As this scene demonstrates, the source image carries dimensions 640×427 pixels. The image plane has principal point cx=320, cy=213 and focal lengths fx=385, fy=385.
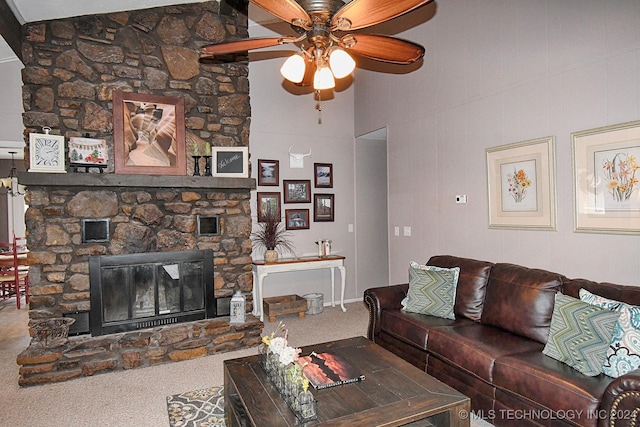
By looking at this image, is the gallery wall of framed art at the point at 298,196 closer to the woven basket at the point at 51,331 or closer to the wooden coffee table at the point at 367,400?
the woven basket at the point at 51,331

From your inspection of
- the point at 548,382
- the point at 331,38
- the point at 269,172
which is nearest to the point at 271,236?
the point at 269,172

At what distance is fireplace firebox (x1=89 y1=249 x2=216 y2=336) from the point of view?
3.68 meters

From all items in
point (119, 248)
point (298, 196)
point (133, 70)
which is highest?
point (133, 70)

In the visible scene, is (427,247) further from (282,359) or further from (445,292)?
(282,359)

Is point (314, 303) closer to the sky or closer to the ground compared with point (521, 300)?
closer to the ground

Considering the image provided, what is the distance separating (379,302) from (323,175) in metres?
2.58

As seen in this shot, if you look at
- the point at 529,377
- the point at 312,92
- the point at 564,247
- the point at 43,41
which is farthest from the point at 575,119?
the point at 43,41

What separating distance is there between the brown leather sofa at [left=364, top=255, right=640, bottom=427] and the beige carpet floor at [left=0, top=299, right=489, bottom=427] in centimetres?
37

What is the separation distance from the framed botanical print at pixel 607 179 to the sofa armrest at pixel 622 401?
132 cm

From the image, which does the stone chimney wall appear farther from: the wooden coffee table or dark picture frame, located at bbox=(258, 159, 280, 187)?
the wooden coffee table

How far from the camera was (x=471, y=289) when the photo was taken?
322 cm

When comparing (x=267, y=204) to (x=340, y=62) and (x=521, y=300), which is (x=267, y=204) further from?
(x=521, y=300)

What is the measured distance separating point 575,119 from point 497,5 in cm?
135

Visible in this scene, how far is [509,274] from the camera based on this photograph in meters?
2.98
